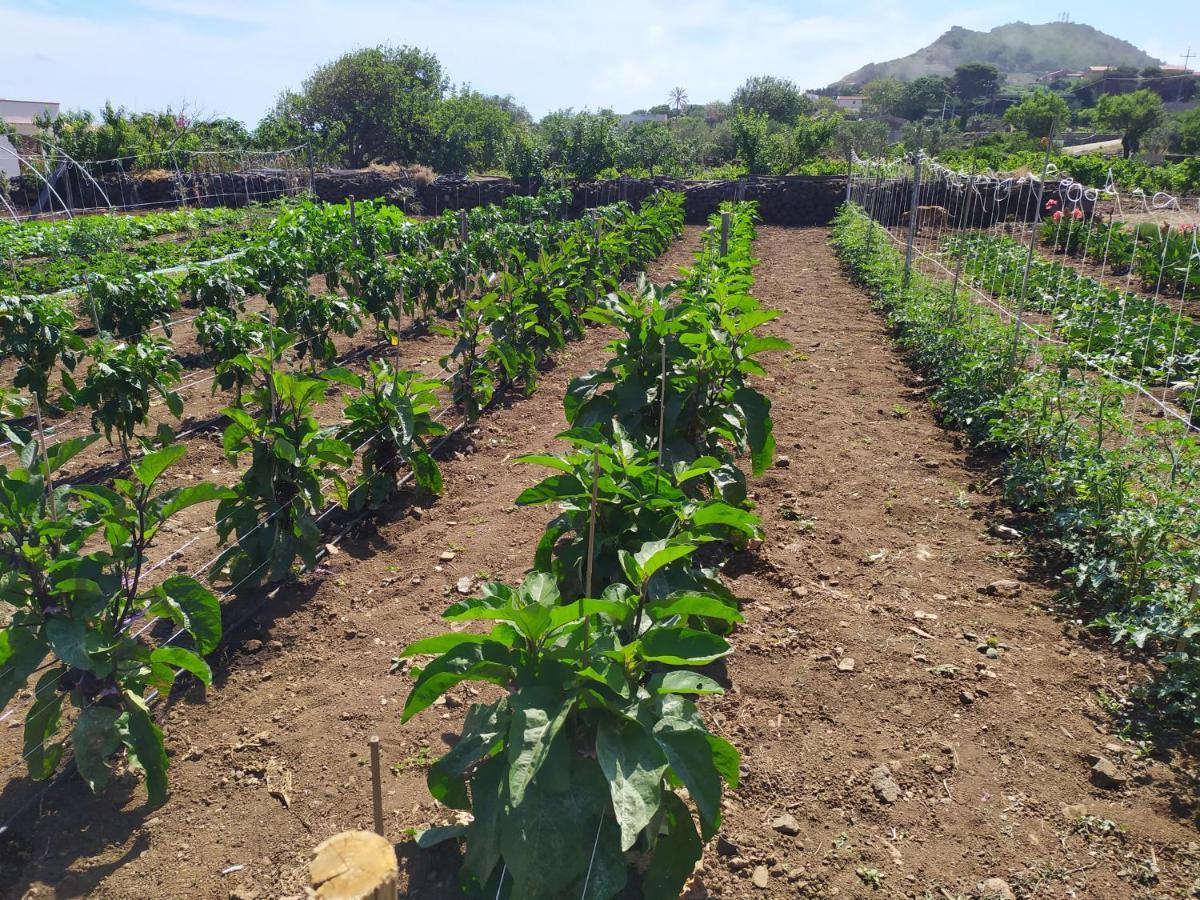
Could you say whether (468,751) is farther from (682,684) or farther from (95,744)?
(95,744)

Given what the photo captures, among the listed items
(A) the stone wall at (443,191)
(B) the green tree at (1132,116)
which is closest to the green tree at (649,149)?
(A) the stone wall at (443,191)

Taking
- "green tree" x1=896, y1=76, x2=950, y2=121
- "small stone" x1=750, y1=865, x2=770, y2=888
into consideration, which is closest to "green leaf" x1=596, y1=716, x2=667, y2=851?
"small stone" x1=750, y1=865, x2=770, y2=888

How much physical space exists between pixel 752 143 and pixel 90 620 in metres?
26.4

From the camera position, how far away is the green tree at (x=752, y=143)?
26109 millimetres

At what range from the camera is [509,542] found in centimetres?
466

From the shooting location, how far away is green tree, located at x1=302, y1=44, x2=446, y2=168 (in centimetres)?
3741

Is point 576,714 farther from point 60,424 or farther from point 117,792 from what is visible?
point 60,424

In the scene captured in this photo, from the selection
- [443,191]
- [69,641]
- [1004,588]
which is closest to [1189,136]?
[443,191]

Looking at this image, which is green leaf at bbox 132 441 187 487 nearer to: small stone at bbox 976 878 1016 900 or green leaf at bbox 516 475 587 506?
green leaf at bbox 516 475 587 506

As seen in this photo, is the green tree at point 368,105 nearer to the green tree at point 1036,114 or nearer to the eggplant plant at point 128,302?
the eggplant plant at point 128,302

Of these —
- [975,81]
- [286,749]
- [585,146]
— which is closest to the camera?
[286,749]

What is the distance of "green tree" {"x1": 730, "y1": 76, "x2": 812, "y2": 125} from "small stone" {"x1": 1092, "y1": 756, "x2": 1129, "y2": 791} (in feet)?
191

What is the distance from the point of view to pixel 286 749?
3.10m

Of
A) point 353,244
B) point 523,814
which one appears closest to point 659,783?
point 523,814
